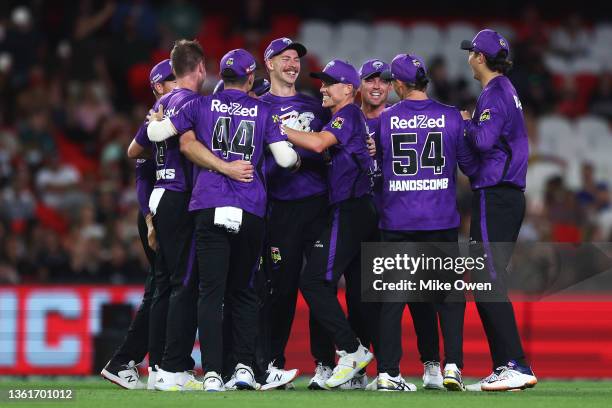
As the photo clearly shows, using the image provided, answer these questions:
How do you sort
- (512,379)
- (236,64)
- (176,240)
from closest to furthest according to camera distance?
1. (512,379)
2. (236,64)
3. (176,240)

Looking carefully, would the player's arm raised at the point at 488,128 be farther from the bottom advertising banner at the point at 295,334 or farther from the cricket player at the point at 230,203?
the bottom advertising banner at the point at 295,334

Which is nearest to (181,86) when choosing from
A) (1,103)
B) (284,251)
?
(284,251)

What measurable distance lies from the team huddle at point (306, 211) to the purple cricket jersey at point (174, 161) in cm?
1

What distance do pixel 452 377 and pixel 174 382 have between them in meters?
1.98

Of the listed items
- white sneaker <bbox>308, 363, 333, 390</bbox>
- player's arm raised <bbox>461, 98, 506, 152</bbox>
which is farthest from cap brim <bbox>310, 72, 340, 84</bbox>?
white sneaker <bbox>308, 363, 333, 390</bbox>

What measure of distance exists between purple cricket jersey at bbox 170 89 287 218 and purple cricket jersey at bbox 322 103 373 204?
22.1 inches

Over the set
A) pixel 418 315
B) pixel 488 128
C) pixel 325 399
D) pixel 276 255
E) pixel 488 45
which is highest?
pixel 488 45

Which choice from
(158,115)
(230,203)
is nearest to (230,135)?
(230,203)

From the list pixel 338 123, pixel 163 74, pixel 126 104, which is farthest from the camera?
pixel 126 104

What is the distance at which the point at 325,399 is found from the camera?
28.4 feet

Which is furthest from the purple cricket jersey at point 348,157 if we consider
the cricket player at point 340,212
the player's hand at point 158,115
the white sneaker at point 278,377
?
the white sneaker at point 278,377

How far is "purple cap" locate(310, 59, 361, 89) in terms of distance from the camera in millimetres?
9852

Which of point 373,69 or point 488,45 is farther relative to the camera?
point 373,69

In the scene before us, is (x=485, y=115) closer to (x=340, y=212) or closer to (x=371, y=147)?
(x=371, y=147)
